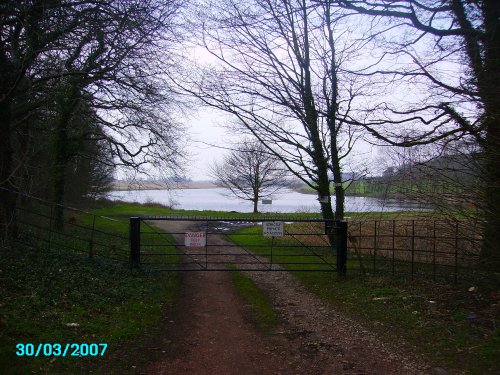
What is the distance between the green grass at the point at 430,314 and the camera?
5449 millimetres

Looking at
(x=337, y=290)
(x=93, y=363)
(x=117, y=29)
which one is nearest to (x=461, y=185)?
(x=337, y=290)

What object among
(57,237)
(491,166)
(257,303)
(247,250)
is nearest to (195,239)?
(257,303)

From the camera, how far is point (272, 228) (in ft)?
34.5

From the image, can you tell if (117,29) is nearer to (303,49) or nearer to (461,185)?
(461,185)

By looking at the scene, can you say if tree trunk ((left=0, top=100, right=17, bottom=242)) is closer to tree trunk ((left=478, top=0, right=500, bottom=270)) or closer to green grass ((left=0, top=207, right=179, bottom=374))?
green grass ((left=0, top=207, right=179, bottom=374))

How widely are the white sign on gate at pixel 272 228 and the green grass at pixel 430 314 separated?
1481 millimetres

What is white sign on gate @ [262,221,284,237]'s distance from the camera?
10469mm

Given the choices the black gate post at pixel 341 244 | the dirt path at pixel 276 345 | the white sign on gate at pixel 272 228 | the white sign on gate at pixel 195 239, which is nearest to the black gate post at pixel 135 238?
the white sign on gate at pixel 195 239

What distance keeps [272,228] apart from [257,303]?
2.44 metres

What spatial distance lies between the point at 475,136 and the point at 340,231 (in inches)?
164

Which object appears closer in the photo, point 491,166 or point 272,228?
point 491,166

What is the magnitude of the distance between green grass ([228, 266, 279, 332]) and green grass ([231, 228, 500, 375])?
4.30ft

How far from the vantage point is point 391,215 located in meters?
12.1

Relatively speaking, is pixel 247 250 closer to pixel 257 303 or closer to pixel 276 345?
pixel 257 303
